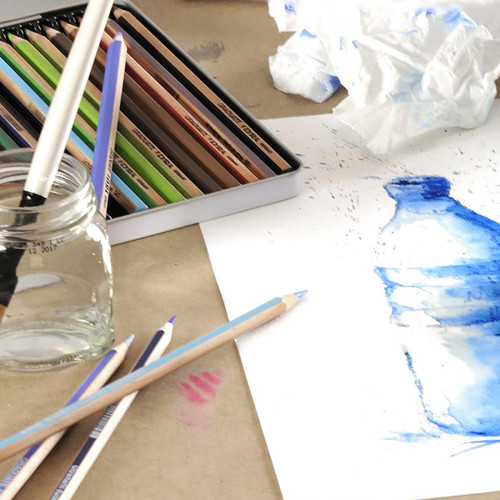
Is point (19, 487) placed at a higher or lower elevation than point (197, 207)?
lower

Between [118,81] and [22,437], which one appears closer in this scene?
[22,437]

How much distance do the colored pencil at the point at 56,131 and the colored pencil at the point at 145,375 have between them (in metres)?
0.08

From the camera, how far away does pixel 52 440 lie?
52 centimetres

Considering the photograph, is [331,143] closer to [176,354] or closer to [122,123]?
[122,123]

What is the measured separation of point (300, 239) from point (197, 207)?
0.08m

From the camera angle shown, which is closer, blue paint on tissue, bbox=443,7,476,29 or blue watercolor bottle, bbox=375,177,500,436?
blue watercolor bottle, bbox=375,177,500,436

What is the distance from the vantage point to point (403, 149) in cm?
81

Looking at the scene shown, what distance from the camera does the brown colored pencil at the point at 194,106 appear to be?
721 mm

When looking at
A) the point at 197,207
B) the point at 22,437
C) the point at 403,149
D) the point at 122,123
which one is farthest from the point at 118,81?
the point at 22,437

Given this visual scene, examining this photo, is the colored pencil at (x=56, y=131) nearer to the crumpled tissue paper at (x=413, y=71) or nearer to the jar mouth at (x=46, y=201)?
the jar mouth at (x=46, y=201)

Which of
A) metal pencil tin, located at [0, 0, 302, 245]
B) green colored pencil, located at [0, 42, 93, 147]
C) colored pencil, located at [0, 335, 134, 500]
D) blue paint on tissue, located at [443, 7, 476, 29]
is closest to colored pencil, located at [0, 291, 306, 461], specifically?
colored pencil, located at [0, 335, 134, 500]

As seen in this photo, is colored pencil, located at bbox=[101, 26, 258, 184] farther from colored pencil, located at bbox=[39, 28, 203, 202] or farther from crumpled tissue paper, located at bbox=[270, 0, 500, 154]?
crumpled tissue paper, located at bbox=[270, 0, 500, 154]

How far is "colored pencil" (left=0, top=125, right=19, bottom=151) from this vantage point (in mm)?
708

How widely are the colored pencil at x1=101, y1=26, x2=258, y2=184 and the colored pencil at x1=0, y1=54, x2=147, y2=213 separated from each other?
8 centimetres
